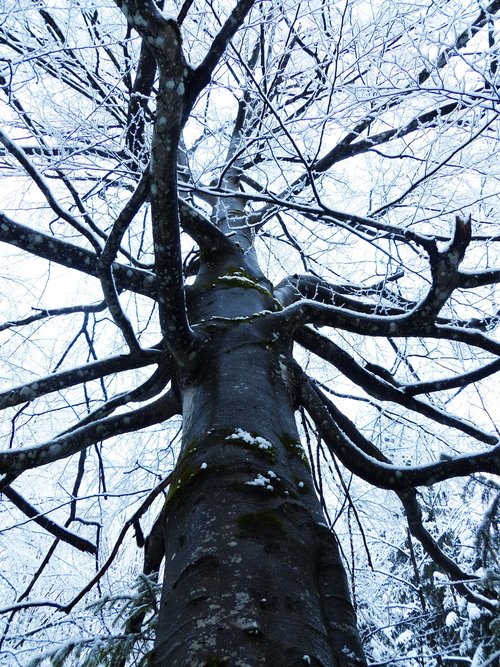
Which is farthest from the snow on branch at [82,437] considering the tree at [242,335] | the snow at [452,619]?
the snow at [452,619]

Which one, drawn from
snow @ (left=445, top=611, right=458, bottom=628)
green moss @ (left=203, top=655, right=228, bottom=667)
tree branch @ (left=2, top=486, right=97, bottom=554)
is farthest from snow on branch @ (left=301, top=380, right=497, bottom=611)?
snow @ (left=445, top=611, right=458, bottom=628)

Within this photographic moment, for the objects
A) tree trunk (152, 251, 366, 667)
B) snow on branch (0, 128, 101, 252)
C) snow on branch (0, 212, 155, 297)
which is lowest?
tree trunk (152, 251, 366, 667)

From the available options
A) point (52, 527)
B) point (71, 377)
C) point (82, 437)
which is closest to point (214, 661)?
point (82, 437)

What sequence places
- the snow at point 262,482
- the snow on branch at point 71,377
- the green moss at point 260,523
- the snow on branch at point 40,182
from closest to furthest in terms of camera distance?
the green moss at point 260,523, the snow at point 262,482, the snow on branch at point 40,182, the snow on branch at point 71,377

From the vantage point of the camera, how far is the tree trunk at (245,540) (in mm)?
1017

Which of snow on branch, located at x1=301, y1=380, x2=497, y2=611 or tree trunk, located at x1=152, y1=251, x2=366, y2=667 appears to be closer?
tree trunk, located at x1=152, y1=251, x2=366, y2=667

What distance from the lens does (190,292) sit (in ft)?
8.33

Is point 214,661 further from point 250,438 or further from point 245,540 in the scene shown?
point 250,438

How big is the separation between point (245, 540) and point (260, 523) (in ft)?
0.21

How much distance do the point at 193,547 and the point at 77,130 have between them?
6.80 ft

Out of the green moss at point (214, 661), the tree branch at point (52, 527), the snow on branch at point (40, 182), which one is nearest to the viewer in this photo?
the green moss at point (214, 661)

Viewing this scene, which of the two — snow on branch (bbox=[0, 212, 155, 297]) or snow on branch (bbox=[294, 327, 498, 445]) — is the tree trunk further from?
snow on branch (bbox=[294, 327, 498, 445])

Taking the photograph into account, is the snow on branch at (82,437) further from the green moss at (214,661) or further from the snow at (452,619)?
the snow at (452,619)

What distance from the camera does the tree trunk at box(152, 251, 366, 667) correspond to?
102 cm
